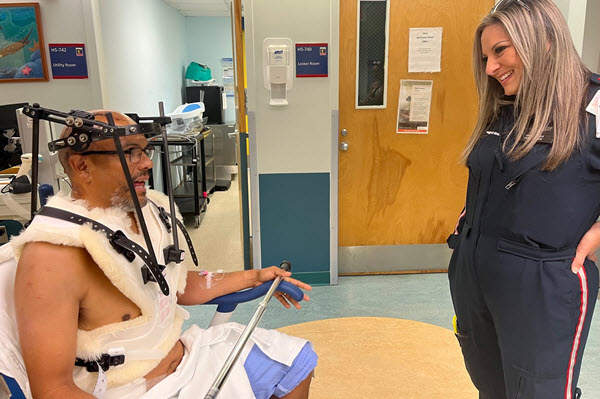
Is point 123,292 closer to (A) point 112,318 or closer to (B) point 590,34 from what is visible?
(A) point 112,318

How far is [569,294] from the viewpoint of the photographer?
1.19m

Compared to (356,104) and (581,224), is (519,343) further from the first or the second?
(356,104)

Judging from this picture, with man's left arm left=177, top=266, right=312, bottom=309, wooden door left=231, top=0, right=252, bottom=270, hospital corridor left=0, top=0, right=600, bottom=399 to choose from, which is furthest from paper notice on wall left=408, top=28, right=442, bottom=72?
man's left arm left=177, top=266, right=312, bottom=309

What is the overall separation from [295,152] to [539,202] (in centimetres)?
195

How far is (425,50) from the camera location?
3.04 m

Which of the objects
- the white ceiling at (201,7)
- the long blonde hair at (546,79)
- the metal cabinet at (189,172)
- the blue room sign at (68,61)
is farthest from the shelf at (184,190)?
the long blonde hair at (546,79)

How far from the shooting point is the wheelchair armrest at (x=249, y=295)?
146 cm

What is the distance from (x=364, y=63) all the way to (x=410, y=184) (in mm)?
876

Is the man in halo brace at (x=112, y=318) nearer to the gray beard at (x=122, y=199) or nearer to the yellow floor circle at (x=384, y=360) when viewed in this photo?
the gray beard at (x=122, y=199)

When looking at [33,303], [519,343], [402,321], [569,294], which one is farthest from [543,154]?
[402,321]

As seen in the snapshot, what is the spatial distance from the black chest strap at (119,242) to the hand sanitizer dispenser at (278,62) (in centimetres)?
194

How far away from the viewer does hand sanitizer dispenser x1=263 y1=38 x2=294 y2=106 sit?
283cm

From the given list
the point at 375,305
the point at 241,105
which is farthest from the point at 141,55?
the point at 375,305

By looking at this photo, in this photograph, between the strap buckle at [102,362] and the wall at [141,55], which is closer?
the strap buckle at [102,362]
